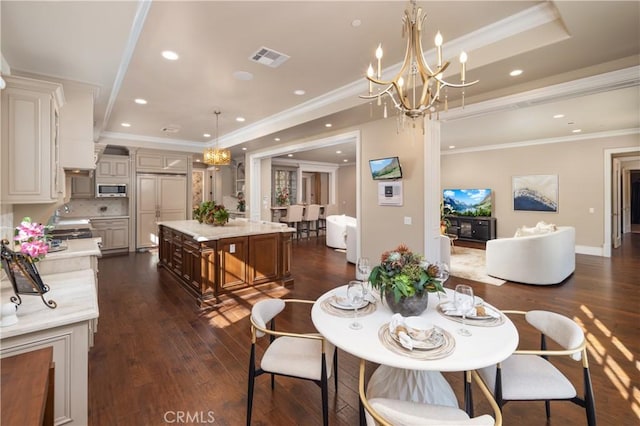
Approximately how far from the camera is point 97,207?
705 centimetres

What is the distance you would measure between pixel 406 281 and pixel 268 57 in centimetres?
276

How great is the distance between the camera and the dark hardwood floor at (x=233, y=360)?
75.9 inches

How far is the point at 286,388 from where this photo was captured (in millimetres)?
2197

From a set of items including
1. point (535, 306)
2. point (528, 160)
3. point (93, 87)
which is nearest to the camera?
point (93, 87)

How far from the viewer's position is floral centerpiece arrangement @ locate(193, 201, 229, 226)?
4609 mm

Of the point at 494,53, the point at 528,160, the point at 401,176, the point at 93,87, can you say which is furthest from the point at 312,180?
the point at 494,53

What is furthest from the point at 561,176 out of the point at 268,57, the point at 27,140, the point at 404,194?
the point at 27,140

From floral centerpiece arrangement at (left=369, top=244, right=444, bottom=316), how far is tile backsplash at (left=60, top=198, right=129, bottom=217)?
7662 mm

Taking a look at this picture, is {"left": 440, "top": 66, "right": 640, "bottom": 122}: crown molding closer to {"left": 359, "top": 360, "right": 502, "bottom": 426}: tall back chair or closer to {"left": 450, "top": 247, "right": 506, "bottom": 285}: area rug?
{"left": 450, "top": 247, "right": 506, "bottom": 285}: area rug

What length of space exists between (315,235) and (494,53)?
7.82 metres

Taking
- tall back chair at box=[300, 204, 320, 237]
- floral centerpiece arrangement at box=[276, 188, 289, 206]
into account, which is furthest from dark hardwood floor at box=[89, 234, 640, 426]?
floral centerpiece arrangement at box=[276, 188, 289, 206]

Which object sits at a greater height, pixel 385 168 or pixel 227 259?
pixel 385 168

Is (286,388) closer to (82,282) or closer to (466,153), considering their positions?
(82,282)

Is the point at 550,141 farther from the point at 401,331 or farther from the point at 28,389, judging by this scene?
the point at 28,389
